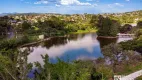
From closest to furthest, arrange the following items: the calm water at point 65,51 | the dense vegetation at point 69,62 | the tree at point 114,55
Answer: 1. the dense vegetation at point 69,62
2. the tree at point 114,55
3. the calm water at point 65,51

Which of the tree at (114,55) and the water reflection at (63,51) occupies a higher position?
the tree at (114,55)

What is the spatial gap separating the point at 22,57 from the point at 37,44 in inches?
1100

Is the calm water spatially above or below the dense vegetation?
below

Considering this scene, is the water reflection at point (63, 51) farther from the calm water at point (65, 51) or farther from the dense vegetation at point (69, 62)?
the dense vegetation at point (69, 62)

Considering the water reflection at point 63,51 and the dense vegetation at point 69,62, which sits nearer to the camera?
the dense vegetation at point 69,62

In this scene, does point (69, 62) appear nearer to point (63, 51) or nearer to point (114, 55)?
point (114, 55)

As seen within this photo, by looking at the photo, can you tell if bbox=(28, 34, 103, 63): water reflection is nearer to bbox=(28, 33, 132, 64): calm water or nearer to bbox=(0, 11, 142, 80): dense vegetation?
bbox=(28, 33, 132, 64): calm water

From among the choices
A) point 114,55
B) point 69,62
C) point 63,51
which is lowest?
point 63,51

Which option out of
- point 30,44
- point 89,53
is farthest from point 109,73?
point 30,44

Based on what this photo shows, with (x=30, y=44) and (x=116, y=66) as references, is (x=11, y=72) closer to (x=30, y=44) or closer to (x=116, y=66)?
(x=116, y=66)

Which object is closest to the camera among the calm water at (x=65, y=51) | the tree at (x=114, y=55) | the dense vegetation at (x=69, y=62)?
the dense vegetation at (x=69, y=62)

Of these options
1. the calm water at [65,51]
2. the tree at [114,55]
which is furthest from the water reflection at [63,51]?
the tree at [114,55]

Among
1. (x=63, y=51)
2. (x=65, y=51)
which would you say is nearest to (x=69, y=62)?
(x=65, y=51)

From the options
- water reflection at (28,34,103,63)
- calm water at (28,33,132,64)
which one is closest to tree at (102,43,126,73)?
calm water at (28,33,132,64)
